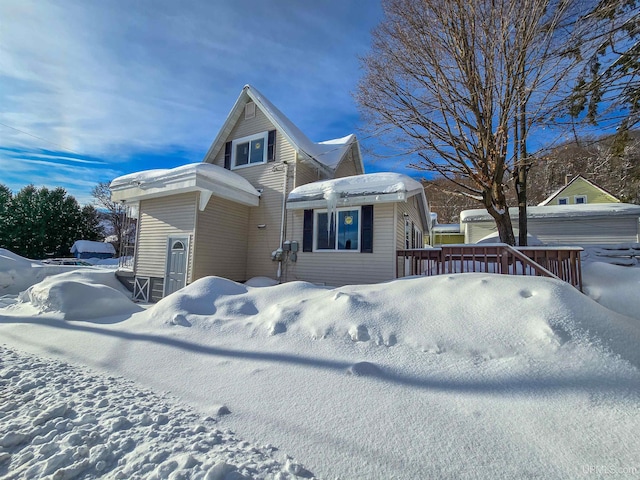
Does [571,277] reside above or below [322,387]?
above

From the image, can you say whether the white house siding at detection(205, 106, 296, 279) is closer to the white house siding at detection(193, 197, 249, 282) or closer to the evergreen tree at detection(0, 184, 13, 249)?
the white house siding at detection(193, 197, 249, 282)

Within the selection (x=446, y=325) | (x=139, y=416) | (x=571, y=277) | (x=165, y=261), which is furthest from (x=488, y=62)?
(x=165, y=261)

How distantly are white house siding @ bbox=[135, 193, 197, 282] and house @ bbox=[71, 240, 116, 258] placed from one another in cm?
2016

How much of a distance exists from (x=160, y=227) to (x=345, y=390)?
28.0 ft

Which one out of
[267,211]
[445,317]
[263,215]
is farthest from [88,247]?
[445,317]

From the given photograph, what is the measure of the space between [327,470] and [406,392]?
3.39 feet

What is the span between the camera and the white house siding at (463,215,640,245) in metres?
12.3

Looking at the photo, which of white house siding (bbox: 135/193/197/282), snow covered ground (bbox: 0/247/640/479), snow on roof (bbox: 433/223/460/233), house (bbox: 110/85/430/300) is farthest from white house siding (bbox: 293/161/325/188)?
snow on roof (bbox: 433/223/460/233)

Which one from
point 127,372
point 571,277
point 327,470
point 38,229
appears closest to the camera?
point 327,470

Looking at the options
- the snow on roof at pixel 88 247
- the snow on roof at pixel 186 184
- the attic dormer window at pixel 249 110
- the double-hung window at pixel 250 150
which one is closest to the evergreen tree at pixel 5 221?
the snow on roof at pixel 88 247

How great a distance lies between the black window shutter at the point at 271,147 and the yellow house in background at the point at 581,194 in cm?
2105

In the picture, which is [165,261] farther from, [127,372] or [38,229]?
[38,229]

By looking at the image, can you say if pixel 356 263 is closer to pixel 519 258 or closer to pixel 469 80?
pixel 519 258

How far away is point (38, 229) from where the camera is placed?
22.3 m
